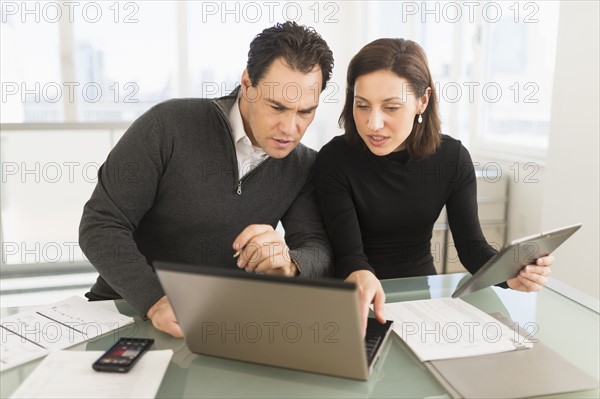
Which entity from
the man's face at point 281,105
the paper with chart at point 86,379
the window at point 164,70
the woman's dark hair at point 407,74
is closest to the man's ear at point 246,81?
the man's face at point 281,105

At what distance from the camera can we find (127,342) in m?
0.99

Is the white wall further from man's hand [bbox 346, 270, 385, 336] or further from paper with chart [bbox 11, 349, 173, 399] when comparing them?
paper with chart [bbox 11, 349, 173, 399]

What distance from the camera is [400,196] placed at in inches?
65.3

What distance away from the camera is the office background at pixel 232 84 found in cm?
252

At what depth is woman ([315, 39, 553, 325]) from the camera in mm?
1529

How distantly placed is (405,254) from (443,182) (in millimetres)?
251

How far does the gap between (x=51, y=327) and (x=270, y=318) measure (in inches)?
20.2

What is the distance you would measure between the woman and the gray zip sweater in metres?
0.10

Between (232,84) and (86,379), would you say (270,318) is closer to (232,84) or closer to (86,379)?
(86,379)

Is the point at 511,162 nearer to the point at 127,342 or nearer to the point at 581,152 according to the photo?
the point at 581,152

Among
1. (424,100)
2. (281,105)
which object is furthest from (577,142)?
(281,105)

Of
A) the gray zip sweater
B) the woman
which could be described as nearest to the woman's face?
the woman

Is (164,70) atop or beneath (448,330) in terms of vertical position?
atop

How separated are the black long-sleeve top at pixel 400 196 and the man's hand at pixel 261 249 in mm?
380
